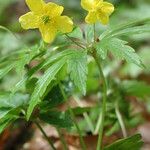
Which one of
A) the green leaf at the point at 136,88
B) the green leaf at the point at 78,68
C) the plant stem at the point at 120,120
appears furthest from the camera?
the green leaf at the point at 136,88

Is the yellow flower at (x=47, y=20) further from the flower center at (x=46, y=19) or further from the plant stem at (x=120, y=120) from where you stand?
the plant stem at (x=120, y=120)

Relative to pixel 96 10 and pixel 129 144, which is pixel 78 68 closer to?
pixel 96 10

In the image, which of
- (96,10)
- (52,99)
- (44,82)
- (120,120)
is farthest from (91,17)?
(120,120)

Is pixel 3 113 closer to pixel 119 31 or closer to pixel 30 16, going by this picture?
pixel 30 16

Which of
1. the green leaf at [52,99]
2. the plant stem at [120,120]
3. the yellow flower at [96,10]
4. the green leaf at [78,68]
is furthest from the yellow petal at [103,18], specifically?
the plant stem at [120,120]

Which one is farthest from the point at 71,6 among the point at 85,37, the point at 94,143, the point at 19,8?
the point at 85,37
